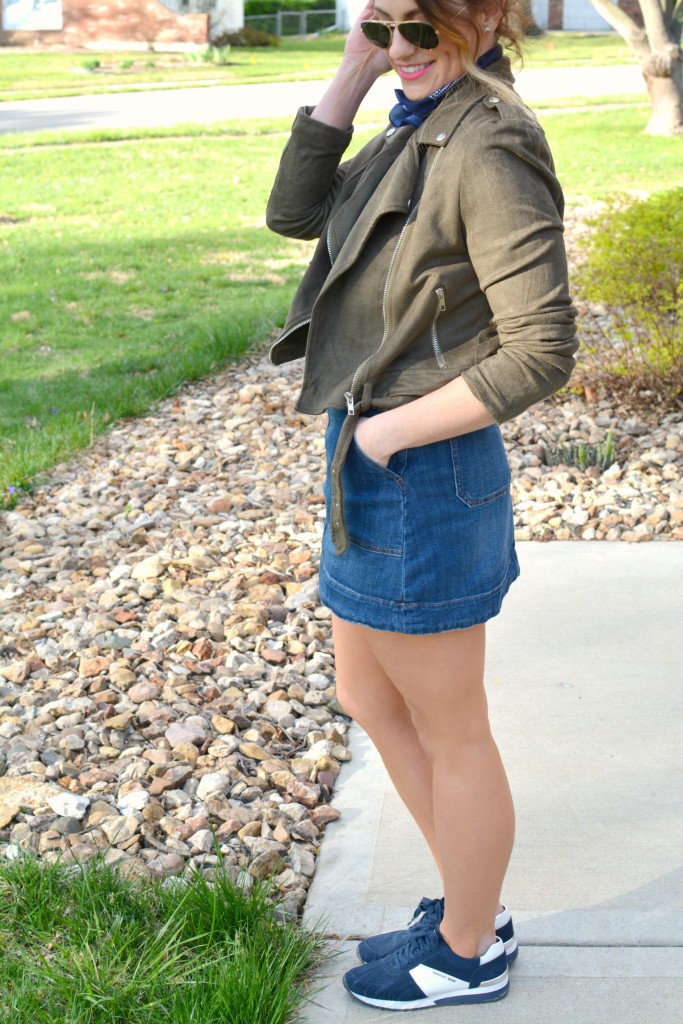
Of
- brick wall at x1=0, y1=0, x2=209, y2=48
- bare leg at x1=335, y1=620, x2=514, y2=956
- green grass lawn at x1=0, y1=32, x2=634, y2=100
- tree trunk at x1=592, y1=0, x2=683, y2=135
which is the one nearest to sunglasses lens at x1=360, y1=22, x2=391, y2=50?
bare leg at x1=335, y1=620, x2=514, y2=956

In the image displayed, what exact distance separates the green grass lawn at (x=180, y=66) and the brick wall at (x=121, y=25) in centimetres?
128

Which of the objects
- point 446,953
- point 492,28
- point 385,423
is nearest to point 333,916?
point 446,953

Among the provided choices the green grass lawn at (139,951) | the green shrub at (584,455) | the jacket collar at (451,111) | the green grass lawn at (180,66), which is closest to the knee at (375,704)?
the green grass lawn at (139,951)

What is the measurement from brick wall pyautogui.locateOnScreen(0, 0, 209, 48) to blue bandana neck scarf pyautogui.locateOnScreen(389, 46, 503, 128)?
31.7 metres

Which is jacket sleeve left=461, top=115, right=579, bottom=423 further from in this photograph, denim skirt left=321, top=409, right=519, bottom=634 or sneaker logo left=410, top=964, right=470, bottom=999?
sneaker logo left=410, top=964, right=470, bottom=999

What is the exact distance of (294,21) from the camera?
38531mm

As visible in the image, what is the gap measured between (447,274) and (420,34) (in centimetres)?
34

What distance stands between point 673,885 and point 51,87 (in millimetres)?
23088

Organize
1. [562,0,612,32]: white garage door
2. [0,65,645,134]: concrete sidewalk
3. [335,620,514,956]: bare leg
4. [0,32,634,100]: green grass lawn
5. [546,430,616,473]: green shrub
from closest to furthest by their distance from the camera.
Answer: [335,620,514,956]: bare leg, [546,430,616,473]: green shrub, [0,65,645,134]: concrete sidewalk, [0,32,634,100]: green grass lawn, [562,0,612,32]: white garage door

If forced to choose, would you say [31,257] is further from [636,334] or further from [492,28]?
[492,28]

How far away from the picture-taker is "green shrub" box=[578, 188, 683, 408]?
5.03 meters

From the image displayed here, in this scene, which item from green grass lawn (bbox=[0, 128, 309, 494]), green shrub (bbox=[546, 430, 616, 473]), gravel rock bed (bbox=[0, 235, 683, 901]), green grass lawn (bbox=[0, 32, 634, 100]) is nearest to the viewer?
gravel rock bed (bbox=[0, 235, 683, 901])

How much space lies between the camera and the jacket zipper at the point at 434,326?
1660 mm

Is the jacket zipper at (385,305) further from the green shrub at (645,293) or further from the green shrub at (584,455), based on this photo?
the green shrub at (645,293)
